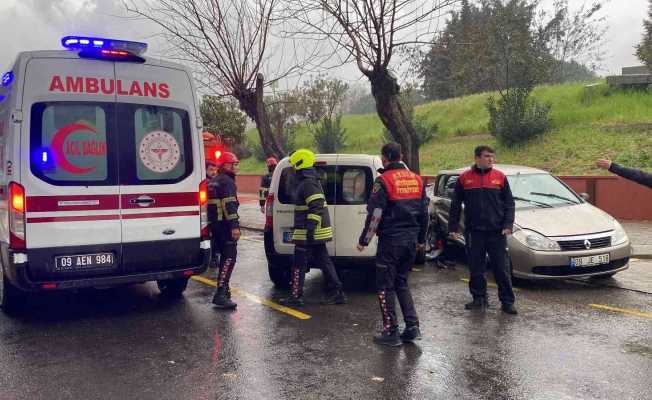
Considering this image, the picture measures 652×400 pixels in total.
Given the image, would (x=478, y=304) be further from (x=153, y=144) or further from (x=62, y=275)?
(x=62, y=275)

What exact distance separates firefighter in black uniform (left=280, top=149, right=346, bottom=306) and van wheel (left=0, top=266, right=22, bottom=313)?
2773 mm

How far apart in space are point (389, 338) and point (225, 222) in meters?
2.36

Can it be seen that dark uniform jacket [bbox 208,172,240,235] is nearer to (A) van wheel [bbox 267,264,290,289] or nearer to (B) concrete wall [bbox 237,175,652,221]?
(A) van wheel [bbox 267,264,290,289]

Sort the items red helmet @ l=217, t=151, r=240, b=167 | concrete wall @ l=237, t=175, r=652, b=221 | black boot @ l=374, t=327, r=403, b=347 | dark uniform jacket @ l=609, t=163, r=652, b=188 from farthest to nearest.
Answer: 1. concrete wall @ l=237, t=175, r=652, b=221
2. red helmet @ l=217, t=151, r=240, b=167
3. dark uniform jacket @ l=609, t=163, r=652, b=188
4. black boot @ l=374, t=327, r=403, b=347

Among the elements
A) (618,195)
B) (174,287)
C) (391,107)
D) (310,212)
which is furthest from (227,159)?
(618,195)

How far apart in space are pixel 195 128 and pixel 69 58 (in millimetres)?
1348

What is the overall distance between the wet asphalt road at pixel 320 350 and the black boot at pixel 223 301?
0.32 ft

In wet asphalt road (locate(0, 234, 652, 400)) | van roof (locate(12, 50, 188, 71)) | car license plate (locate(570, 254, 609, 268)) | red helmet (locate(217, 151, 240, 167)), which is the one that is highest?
van roof (locate(12, 50, 188, 71))

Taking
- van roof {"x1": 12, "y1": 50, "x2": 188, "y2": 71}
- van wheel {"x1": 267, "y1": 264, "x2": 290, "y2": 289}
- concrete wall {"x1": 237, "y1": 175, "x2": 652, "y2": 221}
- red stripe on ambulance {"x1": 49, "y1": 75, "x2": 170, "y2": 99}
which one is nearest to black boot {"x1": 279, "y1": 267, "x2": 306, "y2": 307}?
van wheel {"x1": 267, "y1": 264, "x2": 290, "y2": 289}

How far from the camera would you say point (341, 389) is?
3.98m

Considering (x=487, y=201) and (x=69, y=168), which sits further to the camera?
→ (x=487, y=201)

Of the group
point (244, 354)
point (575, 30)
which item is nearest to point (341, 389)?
point (244, 354)

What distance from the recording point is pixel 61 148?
5.33 m

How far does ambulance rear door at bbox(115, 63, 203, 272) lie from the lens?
18.5 ft
